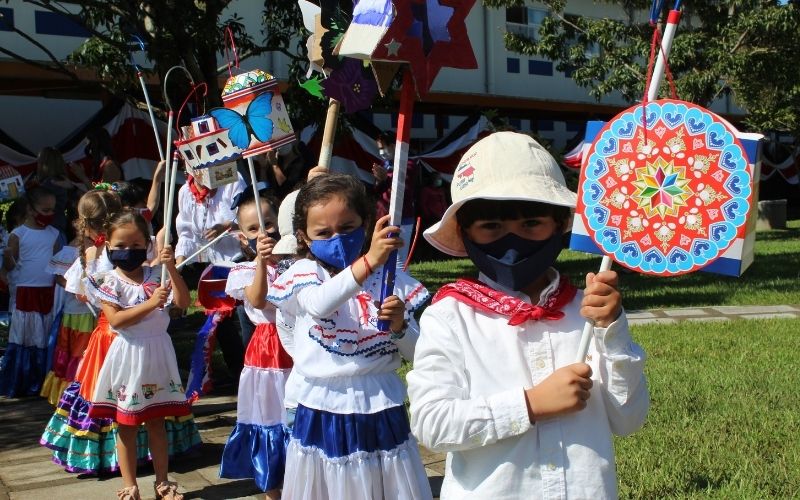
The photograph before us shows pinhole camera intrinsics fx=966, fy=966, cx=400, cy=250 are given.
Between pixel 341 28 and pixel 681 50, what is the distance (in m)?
12.5

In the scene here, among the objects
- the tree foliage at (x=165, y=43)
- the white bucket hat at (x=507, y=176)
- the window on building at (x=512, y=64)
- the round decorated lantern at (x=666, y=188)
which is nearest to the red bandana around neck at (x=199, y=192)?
the tree foliage at (x=165, y=43)

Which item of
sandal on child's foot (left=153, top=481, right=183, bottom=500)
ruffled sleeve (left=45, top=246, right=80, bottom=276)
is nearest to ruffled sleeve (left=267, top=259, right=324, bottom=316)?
sandal on child's foot (left=153, top=481, right=183, bottom=500)

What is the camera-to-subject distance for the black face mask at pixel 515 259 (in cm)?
229

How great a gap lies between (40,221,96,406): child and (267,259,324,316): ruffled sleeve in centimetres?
355

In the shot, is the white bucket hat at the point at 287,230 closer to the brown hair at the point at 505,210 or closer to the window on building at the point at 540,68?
the brown hair at the point at 505,210

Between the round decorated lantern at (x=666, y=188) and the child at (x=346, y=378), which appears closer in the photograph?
the round decorated lantern at (x=666, y=188)

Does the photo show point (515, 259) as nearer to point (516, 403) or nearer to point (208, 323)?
point (516, 403)

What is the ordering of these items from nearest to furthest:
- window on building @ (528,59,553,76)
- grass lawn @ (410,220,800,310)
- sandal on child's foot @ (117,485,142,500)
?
sandal on child's foot @ (117,485,142,500), grass lawn @ (410,220,800,310), window on building @ (528,59,553,76)

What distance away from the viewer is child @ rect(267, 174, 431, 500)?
3.51 meters

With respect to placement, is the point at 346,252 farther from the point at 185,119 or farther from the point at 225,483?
the point at 185,119

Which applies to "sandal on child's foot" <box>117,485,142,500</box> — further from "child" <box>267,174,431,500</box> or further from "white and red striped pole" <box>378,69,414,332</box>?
"white and red striped pole" <box>378,69,414,332</box>

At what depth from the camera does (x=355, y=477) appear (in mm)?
3525

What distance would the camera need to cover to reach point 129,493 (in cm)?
462

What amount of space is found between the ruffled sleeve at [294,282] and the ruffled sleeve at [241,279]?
923 millimetres
